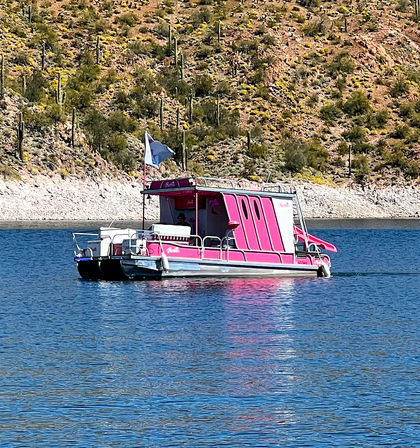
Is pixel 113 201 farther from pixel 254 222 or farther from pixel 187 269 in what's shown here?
pixel 187 269

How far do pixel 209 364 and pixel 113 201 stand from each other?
216 ft

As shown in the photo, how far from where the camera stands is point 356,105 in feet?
387

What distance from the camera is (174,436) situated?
1800 cm

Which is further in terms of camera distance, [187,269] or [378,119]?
[378,119]

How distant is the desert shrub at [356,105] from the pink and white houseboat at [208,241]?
7411cm

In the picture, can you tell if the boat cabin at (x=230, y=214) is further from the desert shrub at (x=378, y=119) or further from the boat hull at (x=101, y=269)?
the desert shrub at (x=378, y=119)

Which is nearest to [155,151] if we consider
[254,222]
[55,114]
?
[254,222]

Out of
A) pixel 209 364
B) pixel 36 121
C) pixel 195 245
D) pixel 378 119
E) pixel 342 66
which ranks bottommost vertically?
pixel 209 364

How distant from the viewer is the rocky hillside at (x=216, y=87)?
98250 mm

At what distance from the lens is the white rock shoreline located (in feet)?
281

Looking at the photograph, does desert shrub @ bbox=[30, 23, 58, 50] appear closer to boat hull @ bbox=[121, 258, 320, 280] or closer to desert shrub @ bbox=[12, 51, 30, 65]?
desert shrub @ bbox=[12, 51, 30, 65]

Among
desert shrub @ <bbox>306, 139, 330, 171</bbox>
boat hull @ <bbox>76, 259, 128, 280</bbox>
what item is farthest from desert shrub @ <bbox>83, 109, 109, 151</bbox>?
boat hull @ <bbox>76, 259, 128, 280</bbox>

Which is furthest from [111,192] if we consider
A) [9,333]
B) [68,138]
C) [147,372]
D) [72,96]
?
[147,372]

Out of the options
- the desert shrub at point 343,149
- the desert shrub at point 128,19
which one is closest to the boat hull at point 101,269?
the desert shrub at point 343,149
